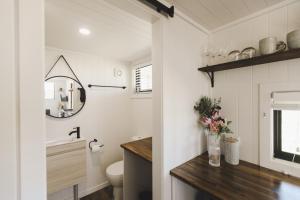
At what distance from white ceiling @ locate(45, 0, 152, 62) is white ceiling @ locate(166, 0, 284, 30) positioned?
0.39 m

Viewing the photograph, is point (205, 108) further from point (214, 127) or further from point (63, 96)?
point (63, 96)

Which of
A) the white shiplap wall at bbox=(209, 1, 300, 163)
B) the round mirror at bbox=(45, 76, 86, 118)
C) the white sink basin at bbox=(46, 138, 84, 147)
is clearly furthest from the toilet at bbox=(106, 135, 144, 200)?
the white shiplap wall at bbox=(209, 1, 300, 163)

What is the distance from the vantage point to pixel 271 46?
106 cm

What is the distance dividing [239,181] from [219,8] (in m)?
1.37

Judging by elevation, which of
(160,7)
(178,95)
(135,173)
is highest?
(160,7)

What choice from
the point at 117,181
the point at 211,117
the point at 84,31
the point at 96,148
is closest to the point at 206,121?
the point at 211,117

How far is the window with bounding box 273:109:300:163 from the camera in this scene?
3.68 ft

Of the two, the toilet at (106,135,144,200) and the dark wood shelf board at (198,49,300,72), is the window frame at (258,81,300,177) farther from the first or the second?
the toilet at (106,135,144,200)

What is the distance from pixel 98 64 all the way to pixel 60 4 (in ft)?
4.26

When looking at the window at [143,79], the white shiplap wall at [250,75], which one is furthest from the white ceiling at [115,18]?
the window at [143,79]

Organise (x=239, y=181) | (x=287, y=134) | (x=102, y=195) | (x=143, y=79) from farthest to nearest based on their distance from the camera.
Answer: (x=143, y=79) < (x=102, y=195) < (x=287, y=134) < (x=239, y=181)

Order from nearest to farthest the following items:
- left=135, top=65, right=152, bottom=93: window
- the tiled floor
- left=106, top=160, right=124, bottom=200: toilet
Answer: left=106, top=160, right=124, bottom=200: toilet
the tiled floor
left=135, top=65, right=152, bottom=93: window

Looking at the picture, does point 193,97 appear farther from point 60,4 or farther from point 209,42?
point 60,4

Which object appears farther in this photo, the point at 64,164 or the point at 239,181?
the point at 64,164
